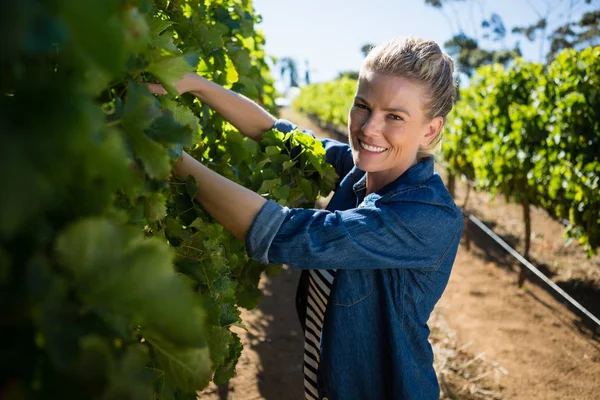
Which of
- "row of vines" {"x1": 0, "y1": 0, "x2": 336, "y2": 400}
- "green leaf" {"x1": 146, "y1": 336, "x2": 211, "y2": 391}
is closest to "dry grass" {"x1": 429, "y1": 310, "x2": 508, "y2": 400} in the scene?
"green leaf" {"x1": 146, "y1": 336, "x2": 211, "y2": 391}

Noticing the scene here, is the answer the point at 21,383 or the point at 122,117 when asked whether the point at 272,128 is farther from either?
the point at 21,383

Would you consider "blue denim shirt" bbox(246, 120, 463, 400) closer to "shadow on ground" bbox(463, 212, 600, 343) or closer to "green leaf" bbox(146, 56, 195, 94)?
"green leaf" bbox(146, 56, 195, 94)

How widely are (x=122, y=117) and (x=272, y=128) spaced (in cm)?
140

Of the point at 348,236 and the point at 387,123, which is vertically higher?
the point at 387,123

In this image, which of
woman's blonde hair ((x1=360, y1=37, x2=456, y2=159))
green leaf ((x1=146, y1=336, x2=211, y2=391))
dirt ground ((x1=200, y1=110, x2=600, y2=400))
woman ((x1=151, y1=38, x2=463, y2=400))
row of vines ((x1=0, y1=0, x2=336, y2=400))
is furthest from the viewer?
dirt ground ((x1=200, y1=110, x2=600, y2=400))

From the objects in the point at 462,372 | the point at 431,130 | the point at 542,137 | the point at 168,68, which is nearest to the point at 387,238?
the point at 431,130

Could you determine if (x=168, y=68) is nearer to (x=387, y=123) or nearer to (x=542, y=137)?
(x=387, y=123)

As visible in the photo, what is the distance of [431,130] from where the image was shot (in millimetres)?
2010

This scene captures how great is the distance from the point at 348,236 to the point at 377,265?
0.18m

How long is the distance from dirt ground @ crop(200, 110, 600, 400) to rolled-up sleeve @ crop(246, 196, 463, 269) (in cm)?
224

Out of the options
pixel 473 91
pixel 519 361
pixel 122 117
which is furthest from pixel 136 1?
pixel 473 91

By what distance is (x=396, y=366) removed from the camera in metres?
1.84

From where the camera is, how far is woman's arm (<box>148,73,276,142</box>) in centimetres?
181

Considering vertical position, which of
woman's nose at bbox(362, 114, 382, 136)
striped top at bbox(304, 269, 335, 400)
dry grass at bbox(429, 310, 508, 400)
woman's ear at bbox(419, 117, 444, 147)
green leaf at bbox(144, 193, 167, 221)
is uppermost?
woman's ear at bbox(419, 117, 444, 147)
